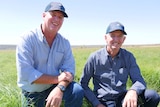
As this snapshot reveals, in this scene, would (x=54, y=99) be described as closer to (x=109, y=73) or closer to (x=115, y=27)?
(x=109, y=73)

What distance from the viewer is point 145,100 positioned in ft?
15.2

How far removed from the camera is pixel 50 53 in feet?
Answer: 14.0

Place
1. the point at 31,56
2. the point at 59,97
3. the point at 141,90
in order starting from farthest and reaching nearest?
the point at 141,90 → the point at 31,56 → the point at 59,97

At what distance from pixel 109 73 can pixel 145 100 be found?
0.64 m

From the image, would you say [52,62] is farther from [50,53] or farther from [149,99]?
[149,99]

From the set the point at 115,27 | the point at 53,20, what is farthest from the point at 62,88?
the point at 115,27

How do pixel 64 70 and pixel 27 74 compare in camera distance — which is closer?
pixel 27 74

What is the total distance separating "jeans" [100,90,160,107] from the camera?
4559mm

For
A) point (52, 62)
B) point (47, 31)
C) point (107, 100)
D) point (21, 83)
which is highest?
point (47, 31)

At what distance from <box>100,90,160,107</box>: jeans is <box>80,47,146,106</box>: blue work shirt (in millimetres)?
67

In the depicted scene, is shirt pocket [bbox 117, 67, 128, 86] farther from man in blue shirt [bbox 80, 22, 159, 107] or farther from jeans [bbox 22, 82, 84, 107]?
jeans [bbox 22, 82, 84, 107]

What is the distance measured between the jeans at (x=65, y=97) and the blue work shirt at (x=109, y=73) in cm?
49

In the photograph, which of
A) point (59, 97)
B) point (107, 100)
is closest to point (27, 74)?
point (59, 97)

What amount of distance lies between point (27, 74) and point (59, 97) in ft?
1.71
